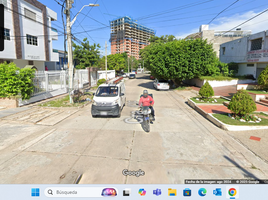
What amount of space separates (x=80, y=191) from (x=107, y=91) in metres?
6.79

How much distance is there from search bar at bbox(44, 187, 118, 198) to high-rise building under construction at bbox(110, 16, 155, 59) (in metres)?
120

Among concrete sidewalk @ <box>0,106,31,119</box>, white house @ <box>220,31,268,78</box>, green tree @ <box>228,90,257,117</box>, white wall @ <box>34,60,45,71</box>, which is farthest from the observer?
white wall @ <box>34,60,45,71</box>

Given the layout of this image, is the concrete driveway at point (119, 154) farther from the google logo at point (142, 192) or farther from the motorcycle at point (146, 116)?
the google logo at point (142, 192)

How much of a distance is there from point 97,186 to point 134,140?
2776 millimetres

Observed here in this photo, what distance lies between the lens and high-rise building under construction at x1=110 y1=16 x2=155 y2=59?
120438 mm

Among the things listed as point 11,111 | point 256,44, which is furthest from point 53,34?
point 256,44

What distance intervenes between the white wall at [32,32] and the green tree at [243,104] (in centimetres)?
2248

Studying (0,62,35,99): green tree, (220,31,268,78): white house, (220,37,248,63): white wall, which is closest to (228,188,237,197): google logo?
(0,62,35,99): green tree

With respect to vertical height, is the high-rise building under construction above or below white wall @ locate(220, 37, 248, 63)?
above

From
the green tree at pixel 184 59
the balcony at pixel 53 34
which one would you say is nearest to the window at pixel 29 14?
the balcony at pixel 53 34

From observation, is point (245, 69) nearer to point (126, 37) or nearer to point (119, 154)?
point (119, 154)

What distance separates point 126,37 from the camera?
406 ft

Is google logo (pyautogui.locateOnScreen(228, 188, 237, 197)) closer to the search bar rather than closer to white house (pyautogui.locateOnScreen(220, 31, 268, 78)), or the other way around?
the search bar

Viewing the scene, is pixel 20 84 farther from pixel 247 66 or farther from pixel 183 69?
pixel 247 66
